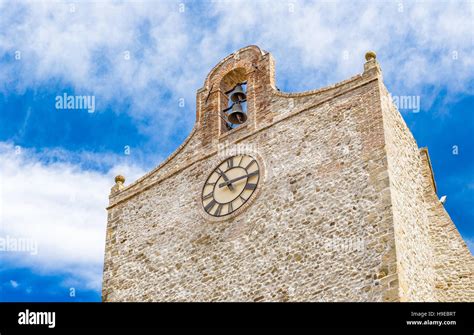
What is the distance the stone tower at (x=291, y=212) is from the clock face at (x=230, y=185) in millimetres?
32

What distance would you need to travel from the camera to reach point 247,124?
1043 inches

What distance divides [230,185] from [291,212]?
2318 mm

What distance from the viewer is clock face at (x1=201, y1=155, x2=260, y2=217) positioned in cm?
2505

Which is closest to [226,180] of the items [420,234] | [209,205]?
[209,205]

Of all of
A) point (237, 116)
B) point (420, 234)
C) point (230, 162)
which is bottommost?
point (420, 234)

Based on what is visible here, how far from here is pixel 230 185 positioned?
2534 centimetres

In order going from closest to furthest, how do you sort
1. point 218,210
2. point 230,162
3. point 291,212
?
point 291,212 < point 218,210 < point 230,162

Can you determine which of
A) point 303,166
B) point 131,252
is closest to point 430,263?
point 303,166

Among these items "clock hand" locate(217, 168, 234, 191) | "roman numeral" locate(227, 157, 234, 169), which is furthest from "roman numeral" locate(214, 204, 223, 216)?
"roman numeral" locate(227, 157, 234, 169)

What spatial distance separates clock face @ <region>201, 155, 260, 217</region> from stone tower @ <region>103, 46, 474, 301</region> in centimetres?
3

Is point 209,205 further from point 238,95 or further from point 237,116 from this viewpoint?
point 238,95

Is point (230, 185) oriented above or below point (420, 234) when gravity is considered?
above
